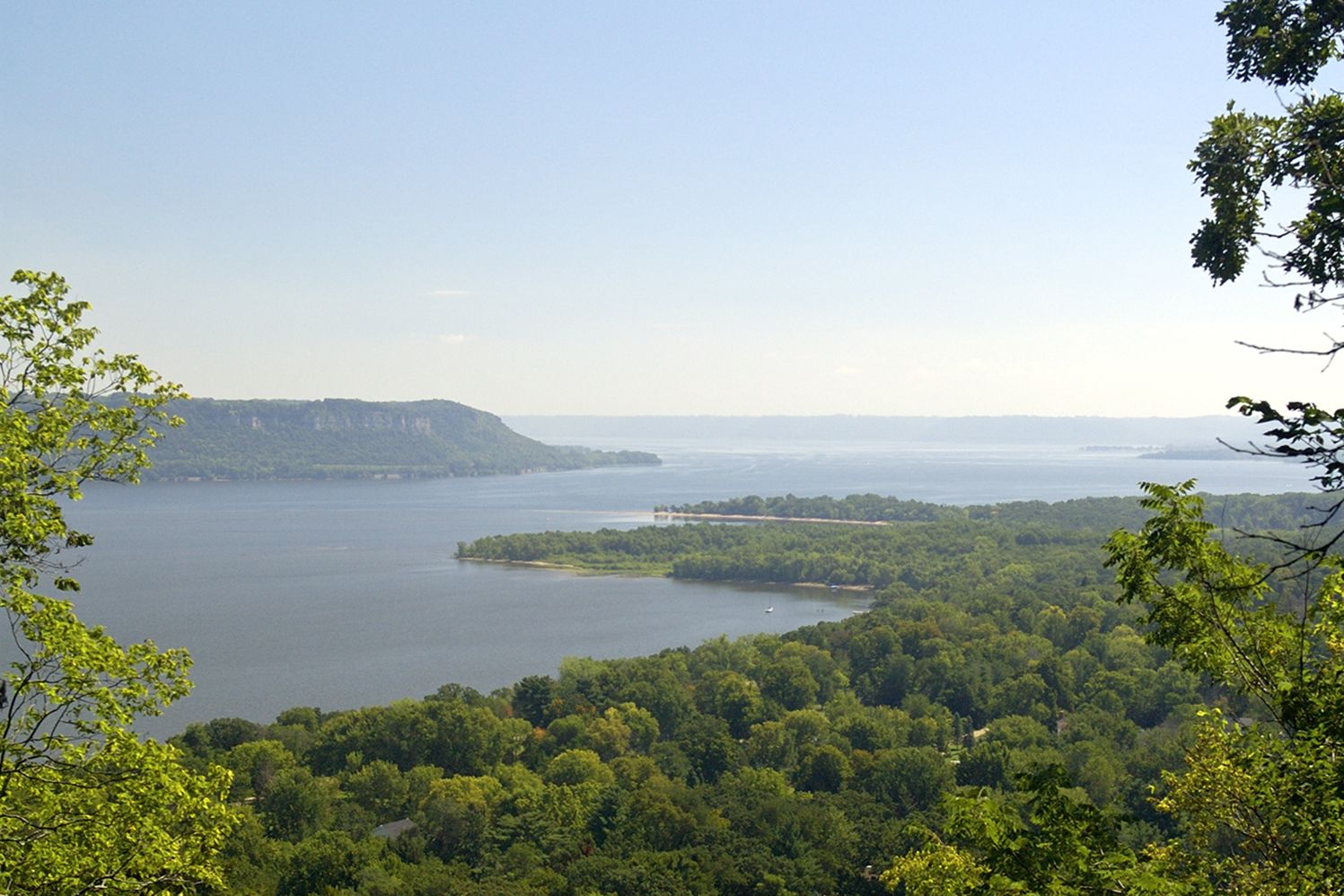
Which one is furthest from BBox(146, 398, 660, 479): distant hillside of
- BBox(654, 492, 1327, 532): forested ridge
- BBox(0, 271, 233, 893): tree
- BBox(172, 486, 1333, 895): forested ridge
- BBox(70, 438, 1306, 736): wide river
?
BBox(0, 271, 233, 893): tree

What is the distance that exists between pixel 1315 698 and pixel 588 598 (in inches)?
2312

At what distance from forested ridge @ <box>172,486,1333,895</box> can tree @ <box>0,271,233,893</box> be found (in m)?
4.61

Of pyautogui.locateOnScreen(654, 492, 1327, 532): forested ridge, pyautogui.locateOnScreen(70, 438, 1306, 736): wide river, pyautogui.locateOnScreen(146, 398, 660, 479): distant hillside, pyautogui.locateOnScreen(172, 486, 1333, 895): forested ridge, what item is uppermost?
pyautogui.locateOnScreen(146, 398, 660, 479): distant hillside

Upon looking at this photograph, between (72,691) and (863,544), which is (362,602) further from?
(72,691)

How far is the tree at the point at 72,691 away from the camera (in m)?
5.24

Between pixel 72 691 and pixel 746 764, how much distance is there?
24.9m

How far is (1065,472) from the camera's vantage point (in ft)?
644

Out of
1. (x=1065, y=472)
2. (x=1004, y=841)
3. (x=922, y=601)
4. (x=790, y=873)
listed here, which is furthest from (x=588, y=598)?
(x=1065, y=472)

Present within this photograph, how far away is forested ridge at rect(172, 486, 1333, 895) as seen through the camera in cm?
1892

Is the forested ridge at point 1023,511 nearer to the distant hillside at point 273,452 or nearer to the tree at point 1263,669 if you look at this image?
the tree at point 1263,669

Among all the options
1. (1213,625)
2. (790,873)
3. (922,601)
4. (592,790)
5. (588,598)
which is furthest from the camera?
(588,598)

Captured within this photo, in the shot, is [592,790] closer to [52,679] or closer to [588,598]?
[52,679]

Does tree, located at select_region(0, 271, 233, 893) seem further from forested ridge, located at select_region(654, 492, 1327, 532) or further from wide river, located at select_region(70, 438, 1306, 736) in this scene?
forested ridge, located at select_region(654, 492, 1327, 532)

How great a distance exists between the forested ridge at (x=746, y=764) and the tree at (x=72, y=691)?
15.1ft
